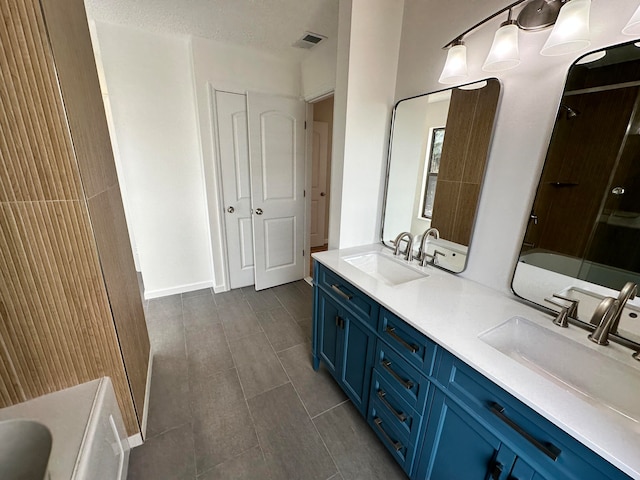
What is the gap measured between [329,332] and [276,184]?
1782 mm

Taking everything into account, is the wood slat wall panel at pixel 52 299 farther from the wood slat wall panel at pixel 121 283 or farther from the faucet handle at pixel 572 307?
the faucet handle at pixel 572 307

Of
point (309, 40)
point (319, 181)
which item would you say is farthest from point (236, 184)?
point (319, 181)

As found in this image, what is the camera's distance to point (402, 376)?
3.89 feet

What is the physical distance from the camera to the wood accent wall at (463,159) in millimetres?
1318

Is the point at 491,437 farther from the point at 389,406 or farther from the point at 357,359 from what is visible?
the point at 357,359

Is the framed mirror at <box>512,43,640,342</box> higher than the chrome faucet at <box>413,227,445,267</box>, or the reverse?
the framed mirror at <box>512,43,640,342</box>

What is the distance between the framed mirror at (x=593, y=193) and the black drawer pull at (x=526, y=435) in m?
0.58

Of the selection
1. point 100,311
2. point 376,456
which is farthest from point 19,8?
point 376,456

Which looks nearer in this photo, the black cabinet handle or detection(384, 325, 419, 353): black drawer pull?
the black cabinet handle

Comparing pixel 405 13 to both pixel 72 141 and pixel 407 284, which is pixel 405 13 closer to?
pixel 407 284

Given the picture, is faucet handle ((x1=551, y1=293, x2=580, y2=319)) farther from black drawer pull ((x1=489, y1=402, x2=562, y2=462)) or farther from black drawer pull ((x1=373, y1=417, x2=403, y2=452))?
black drawer pull ((x1=373, y1=417, x2=403, y2=452))

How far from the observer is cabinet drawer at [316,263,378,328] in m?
1.31

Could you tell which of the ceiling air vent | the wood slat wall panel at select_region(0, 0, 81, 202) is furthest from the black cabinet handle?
the ceiling air vent

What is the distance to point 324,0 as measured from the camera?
5.75 ft
